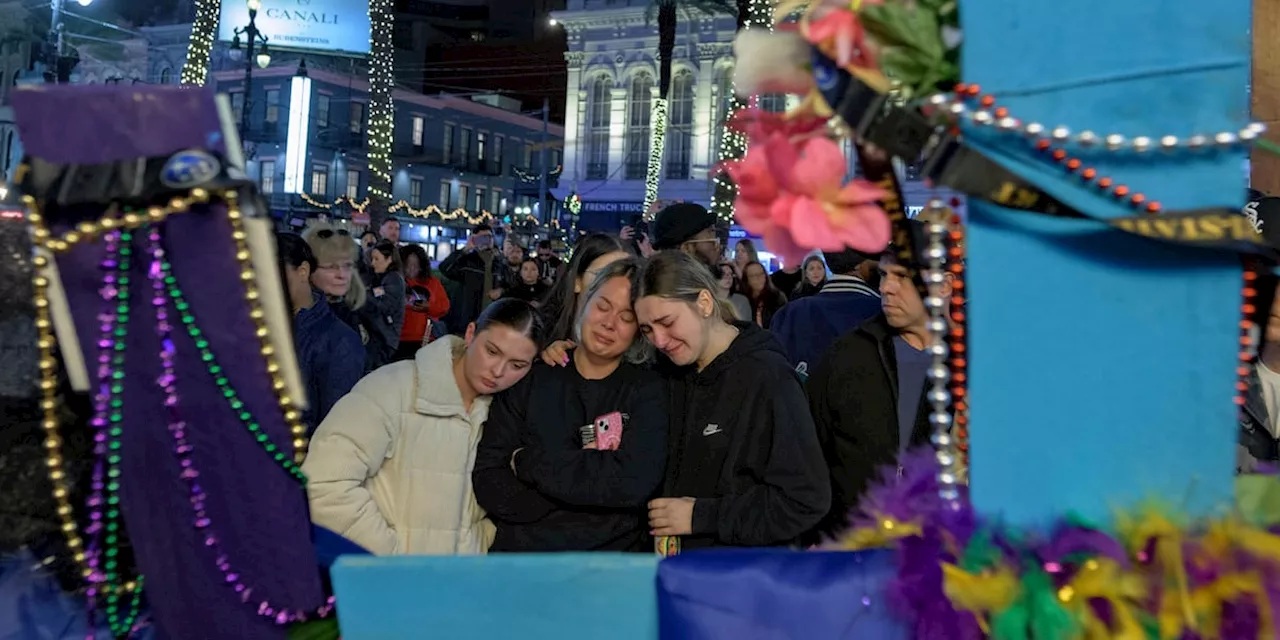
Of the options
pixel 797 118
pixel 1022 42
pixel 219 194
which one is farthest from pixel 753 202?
pixel 219 194

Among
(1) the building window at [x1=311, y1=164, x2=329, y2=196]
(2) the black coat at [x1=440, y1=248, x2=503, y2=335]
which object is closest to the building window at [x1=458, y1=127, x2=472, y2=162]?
(1) the building window at [x1=311, y1=164, x2=329, y2=196]

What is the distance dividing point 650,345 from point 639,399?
0.87 feet

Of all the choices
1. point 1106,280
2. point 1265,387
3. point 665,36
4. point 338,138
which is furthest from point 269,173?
point 1106,280

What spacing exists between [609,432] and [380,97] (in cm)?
1269

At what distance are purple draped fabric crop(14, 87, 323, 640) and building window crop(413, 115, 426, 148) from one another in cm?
4045

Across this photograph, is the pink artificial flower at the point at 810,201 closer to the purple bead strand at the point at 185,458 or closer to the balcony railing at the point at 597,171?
the purple bead strand at the point at 185,458

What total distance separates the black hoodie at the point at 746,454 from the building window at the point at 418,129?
3957 centimetres

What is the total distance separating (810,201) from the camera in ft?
4.23

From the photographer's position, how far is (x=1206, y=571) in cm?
122

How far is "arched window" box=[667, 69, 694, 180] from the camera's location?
28875 mm

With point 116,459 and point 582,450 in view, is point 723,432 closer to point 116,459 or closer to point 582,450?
point 582,450

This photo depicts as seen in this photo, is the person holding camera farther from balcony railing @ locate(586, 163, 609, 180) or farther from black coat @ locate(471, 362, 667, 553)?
balcony railing @ locate(586, 163, 609, 180)

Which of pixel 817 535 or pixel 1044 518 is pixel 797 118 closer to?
pixel 1044 518

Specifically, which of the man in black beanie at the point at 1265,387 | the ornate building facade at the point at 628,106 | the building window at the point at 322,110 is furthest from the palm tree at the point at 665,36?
the building window at the point at 322,110
